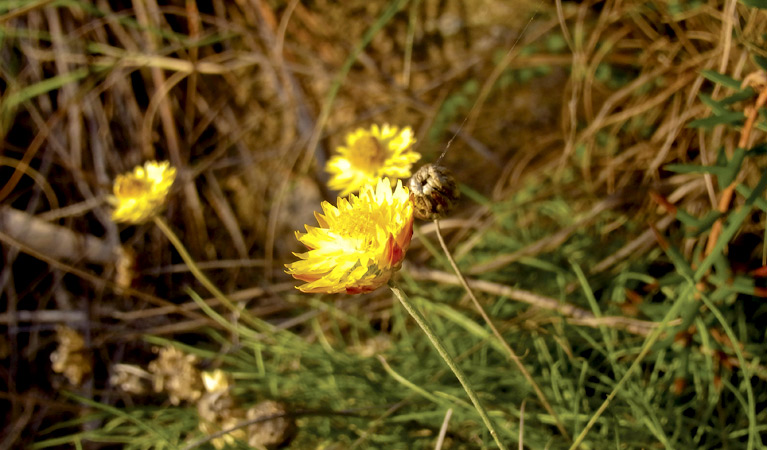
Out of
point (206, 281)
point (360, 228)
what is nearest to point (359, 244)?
point (360, 228)

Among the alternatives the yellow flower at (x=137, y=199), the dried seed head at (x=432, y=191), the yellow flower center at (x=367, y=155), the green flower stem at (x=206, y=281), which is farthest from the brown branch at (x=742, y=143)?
the yellow flower at (x=137, y=199)

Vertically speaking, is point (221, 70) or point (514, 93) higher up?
point (221, 70)

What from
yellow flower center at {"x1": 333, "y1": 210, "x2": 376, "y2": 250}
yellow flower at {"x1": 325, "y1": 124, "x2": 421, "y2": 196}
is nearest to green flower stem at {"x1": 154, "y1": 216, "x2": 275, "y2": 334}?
yellow flower at {"x1": 325, "y1": 124, "x2": 421, "y2": 196}

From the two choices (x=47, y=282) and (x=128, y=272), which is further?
(x=47, y=282)

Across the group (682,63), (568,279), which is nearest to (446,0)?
(682,63)

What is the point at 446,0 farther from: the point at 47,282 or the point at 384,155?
the point at 47,282
